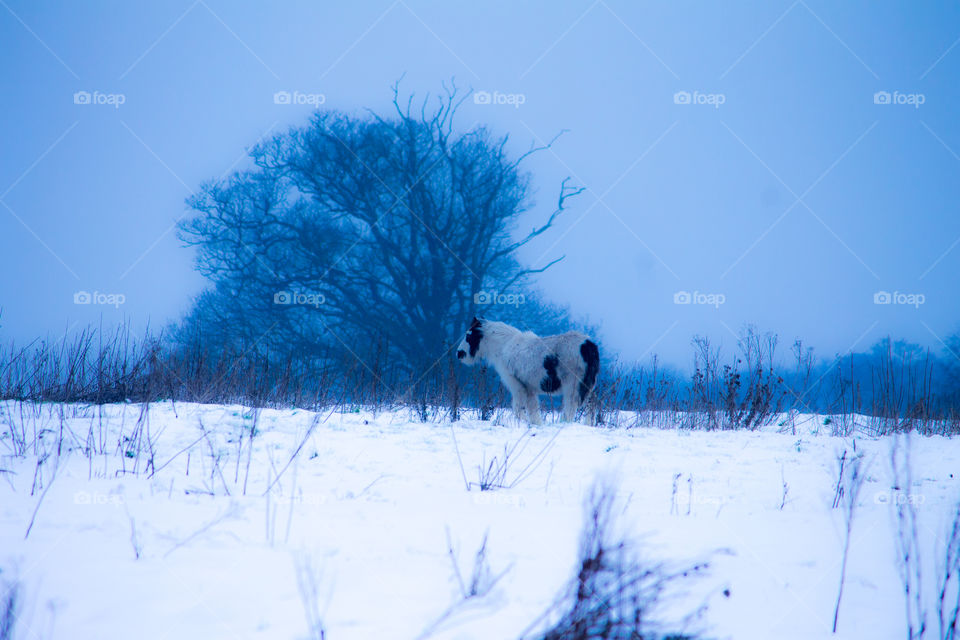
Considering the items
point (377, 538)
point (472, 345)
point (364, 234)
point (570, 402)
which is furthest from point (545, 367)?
point (364, 234)

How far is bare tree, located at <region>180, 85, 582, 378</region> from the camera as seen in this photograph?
52.0 feet

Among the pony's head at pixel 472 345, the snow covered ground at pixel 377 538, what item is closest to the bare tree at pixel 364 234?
the pony's head at pixel 472 345

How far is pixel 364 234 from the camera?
1656cm

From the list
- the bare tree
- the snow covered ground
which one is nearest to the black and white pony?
the snow covered ground

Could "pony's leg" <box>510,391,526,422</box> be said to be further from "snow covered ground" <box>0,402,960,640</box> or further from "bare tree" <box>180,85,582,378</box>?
"bare tree" <box>180,85,582,378</box>

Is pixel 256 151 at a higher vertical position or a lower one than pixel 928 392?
higher

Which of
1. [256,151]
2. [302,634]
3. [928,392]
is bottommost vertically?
[302,634]

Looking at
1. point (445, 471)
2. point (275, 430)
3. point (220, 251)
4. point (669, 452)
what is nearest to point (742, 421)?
point (669, 452)

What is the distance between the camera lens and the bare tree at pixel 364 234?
52.0 feet

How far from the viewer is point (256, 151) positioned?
17109 millimetres

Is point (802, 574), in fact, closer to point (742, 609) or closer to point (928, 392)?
point (742, 609)

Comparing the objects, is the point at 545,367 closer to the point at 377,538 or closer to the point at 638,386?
the point at 638,386

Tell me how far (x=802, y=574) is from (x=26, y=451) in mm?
5101

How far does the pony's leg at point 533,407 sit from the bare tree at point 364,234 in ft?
20.3
